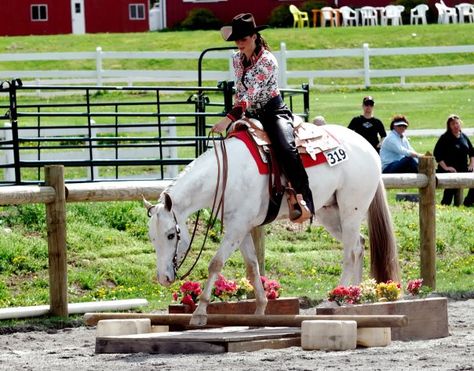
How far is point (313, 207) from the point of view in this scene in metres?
10.8

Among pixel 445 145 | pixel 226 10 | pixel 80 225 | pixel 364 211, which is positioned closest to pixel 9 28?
pixel 226 10

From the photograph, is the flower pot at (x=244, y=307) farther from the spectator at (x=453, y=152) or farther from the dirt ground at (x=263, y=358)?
the spectator at (x=453, y=152)

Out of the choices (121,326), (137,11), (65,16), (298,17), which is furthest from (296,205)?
(137,11)

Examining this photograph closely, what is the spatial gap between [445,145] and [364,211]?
7.79 metres

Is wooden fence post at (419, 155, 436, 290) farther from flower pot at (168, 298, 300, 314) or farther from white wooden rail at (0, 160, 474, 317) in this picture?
flower pot at (168, 298, 300, 314)

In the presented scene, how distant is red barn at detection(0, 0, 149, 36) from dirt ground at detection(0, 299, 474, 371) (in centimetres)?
4358

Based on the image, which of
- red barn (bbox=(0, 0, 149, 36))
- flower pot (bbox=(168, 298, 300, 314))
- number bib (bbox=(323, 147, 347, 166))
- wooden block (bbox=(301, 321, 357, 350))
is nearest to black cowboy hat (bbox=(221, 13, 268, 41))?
number bib (bbox=(323, 147, 347, 166))

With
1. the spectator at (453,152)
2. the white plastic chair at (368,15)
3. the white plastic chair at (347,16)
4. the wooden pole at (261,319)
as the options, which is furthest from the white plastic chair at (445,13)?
the wooden pole at (261,319)

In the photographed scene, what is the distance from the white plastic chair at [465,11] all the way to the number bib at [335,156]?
38.9 m

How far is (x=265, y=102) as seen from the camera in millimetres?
10703

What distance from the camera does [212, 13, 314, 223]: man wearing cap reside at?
10.6 meters

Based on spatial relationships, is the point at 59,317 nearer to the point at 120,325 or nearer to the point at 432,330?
the point at 120,325

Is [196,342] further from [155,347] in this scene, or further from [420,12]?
[420,12]

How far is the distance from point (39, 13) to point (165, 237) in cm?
4470
